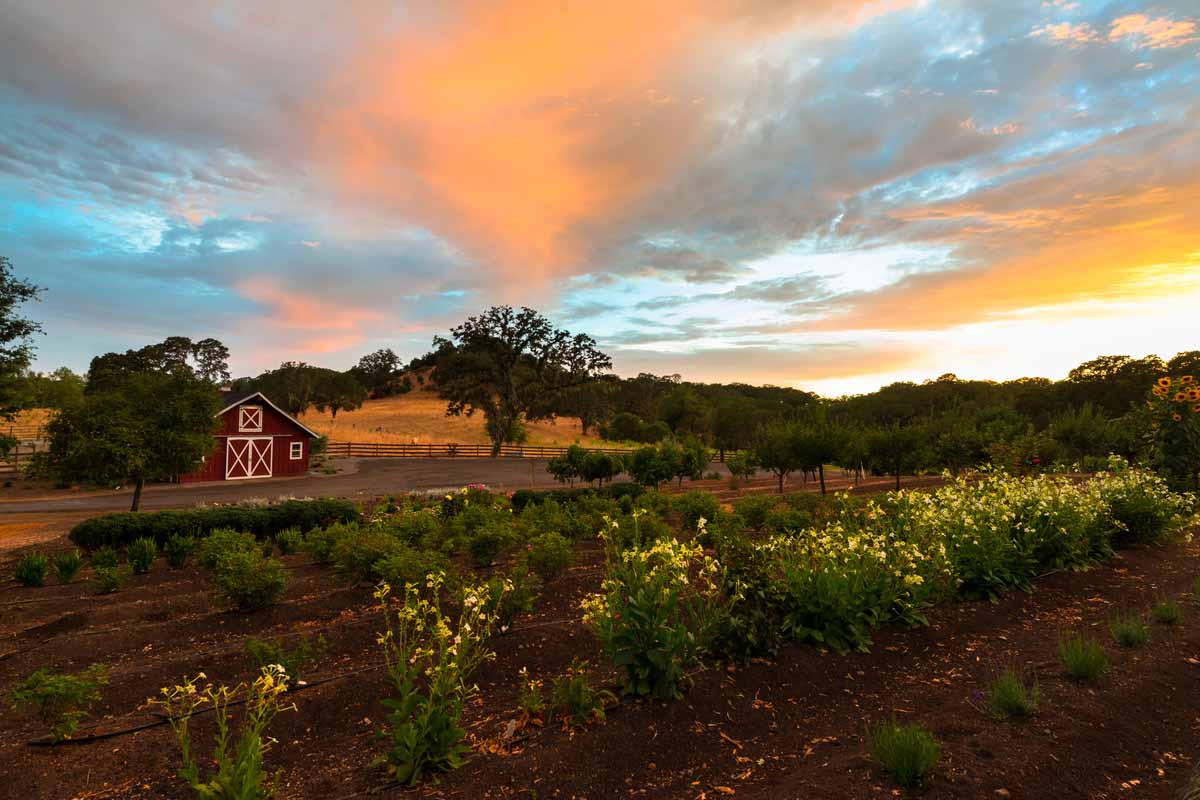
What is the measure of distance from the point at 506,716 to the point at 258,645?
7.18 feet

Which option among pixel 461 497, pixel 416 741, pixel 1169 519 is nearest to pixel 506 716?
pixel 416 741

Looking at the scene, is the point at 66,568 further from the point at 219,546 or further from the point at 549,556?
the point at 549,556

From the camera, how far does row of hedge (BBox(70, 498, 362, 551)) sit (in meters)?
11.7

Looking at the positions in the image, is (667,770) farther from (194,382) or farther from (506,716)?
(194,382)

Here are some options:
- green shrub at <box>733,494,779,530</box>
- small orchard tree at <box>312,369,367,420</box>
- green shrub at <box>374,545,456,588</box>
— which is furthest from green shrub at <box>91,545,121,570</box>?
small orchard tree at <box>312,369,367,420</box>

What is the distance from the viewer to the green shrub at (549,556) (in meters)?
8.25

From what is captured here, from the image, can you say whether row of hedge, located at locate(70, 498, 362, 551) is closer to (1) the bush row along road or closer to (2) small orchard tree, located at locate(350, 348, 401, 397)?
(1) the bush row along road

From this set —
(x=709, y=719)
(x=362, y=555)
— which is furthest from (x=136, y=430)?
(x=709, y=719)

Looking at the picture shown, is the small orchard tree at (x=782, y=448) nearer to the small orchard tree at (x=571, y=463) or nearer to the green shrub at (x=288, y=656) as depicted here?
the small orchard tree at (x=571, y=463)

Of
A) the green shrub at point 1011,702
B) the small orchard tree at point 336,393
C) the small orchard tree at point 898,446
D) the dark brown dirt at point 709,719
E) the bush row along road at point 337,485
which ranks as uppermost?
the small orchard tree at point 336,393

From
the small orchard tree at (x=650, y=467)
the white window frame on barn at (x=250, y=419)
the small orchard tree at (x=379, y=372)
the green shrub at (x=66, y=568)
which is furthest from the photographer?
the small orchard tree at (x=379, y=372)

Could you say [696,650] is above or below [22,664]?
above

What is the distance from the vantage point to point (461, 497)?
15086 mm

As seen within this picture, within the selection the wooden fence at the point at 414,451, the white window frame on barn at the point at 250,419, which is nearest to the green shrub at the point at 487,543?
the white window frame on barn at the point at 250,419
